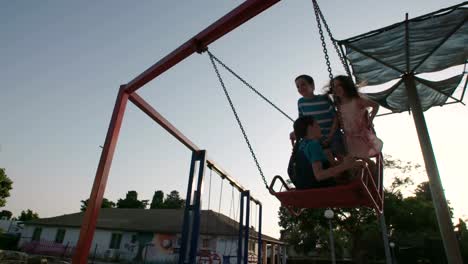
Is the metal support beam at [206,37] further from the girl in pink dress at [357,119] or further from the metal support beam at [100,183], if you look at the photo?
the girl in pink dress at [357,119]

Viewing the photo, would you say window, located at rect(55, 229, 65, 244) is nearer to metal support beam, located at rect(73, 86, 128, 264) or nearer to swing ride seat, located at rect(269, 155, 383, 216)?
metal support beam, located at rect(73, 86, 128, 264)

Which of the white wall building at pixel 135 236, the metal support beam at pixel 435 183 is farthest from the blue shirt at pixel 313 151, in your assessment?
the white wall building at pixel 135 236

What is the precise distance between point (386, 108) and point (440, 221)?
2850 mm

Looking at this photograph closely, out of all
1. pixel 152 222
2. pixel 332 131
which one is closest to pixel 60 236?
pixel 152 222

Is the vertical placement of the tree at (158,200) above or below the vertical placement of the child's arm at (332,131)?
above

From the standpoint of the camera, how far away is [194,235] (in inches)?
178

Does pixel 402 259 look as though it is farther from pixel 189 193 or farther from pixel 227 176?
pixel 189 193

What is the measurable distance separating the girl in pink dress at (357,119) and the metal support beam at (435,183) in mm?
2779

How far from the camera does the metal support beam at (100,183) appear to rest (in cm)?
312

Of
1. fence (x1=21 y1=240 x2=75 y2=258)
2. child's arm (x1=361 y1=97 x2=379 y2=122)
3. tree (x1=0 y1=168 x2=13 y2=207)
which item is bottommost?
fence (x1=21 y1=240 x2=75 y2=258)

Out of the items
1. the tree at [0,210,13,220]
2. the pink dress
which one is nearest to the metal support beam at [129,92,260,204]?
the pink dress

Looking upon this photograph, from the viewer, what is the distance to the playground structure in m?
3.16

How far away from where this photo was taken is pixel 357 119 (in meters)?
2.95

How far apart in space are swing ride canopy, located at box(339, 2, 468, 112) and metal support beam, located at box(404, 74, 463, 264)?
1.38 feet
